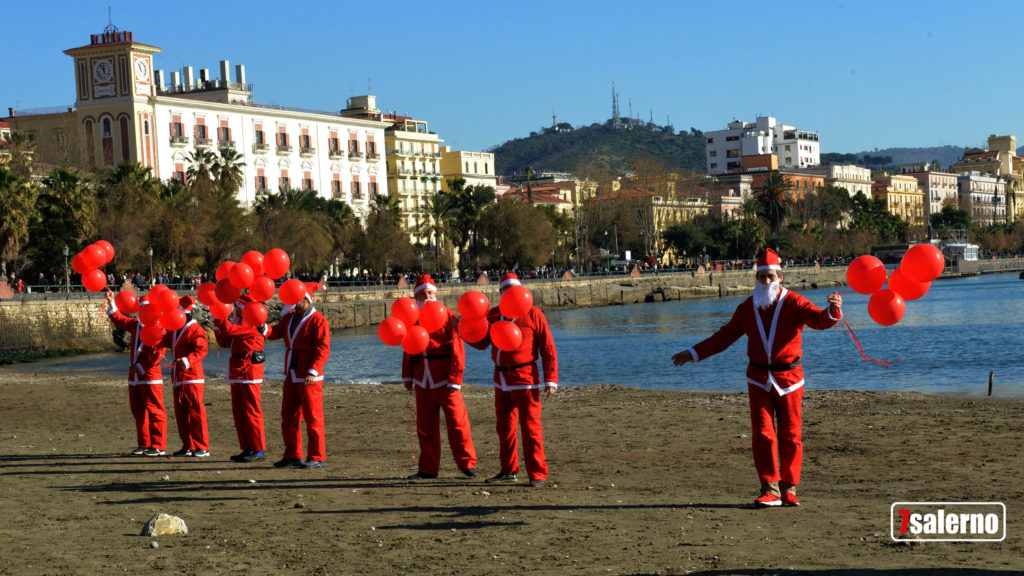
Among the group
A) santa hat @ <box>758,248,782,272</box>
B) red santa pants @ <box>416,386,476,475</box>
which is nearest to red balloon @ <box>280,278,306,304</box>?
red santa pants @ <box>416,386,476,475</box>

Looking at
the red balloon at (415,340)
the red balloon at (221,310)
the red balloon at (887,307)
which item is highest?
the red balloon at (221,310)

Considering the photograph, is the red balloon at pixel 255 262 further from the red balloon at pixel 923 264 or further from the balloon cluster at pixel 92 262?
the red balloon at pixel 923 264

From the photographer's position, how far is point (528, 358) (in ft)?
34.9

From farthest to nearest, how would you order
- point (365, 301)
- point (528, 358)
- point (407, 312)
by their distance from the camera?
point (365, 301) < point (407, 312) < point (528, 358)

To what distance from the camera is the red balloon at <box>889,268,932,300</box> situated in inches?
349

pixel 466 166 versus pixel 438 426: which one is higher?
pixel 466 166

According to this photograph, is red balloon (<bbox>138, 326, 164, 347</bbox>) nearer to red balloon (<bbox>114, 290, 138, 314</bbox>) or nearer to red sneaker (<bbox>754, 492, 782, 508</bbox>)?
red balloon (<bbox>114, 290, 138, 314</bbox>)

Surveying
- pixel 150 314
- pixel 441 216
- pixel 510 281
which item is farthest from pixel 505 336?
pixel 441 216

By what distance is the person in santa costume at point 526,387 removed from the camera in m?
10.5

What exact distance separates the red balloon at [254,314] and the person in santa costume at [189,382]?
1.12 metres

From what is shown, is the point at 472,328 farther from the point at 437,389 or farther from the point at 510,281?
the point at 437,389

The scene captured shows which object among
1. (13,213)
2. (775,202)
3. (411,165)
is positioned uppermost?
(411,165)

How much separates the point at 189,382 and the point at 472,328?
417 cm

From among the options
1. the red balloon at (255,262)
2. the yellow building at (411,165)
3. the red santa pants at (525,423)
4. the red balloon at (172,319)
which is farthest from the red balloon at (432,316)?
the yellow building at (411,165)
